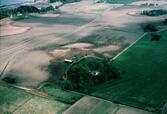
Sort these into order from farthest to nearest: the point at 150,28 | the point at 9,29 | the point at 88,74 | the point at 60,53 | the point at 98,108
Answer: the point at 9,29, the point at 150,28, the point at 60,53, the point at 88,74, the point at 98,108

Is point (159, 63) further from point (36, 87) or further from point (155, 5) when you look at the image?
point (155, 5)

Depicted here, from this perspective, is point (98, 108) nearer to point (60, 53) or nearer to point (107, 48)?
point (60, 53)

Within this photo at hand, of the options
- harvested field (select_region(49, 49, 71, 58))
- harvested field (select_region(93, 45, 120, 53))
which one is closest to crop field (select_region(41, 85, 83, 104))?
harvested field (select_region(49, 49, 71, 58))

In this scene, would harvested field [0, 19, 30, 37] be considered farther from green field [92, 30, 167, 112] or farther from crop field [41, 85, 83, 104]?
crop field [41, 85, 83, 104]

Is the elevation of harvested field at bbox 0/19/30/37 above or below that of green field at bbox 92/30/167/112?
above

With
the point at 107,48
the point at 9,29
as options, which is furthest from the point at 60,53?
the point at 9,29

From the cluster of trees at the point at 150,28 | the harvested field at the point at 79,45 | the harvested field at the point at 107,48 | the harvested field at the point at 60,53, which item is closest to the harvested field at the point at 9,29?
the harvested field at the point at 79,45
